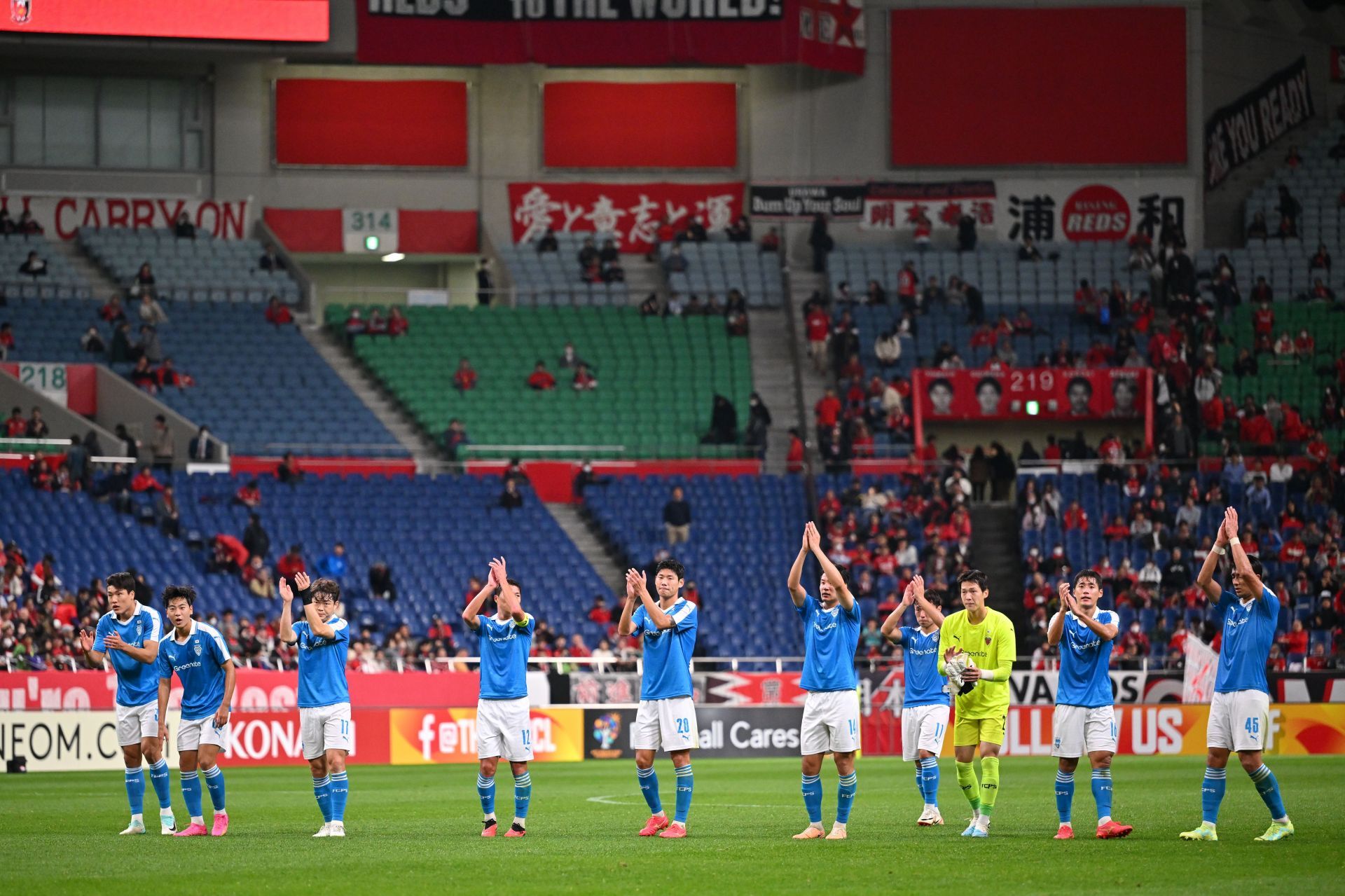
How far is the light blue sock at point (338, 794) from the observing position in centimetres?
1675

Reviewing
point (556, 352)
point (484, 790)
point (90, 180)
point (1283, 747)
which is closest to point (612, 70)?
point (556, 352)

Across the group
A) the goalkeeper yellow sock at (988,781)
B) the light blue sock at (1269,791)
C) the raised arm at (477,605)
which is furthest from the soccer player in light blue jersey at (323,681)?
the light blue sock at (1269,791)

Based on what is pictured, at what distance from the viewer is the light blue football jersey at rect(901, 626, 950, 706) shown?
59.8 ft

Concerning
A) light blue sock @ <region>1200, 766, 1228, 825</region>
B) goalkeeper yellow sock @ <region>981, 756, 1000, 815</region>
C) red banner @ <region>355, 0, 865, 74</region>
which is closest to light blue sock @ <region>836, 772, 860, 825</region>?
goalkeeper yellow sock @ <region>981, 756, 1000, 815</region>

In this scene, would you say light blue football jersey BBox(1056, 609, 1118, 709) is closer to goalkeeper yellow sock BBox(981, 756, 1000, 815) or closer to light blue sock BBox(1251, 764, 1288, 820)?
goalkeeper yellow sock BBox(981, 756, 1000, 815)

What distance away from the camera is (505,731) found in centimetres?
1708

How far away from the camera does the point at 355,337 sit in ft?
154

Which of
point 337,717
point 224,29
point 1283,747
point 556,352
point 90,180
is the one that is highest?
point 224,29

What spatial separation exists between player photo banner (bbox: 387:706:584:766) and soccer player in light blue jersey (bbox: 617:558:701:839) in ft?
45.7

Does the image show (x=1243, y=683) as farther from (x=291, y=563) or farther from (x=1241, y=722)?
(x=291, y=563)

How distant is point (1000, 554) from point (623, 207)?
647 inches

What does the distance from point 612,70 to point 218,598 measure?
74.2 ft

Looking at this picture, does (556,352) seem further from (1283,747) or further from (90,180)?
(1283,747)

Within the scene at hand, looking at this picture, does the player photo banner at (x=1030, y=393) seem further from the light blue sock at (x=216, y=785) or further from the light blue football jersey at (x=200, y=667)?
the light blue sock at (x=216, y=785)
